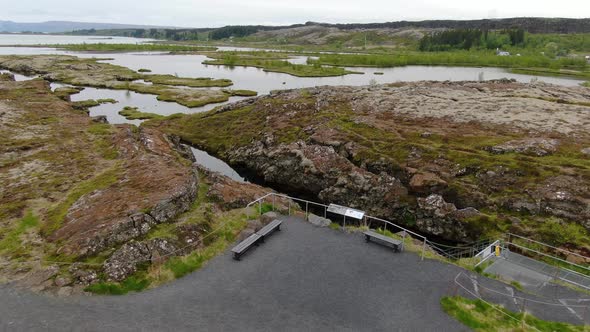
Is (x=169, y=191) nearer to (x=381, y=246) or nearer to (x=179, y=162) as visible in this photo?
(x=179, y=162)

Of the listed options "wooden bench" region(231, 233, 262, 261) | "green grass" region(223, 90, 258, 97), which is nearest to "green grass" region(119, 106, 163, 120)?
"green grass" region(223, 90, 258, 97)

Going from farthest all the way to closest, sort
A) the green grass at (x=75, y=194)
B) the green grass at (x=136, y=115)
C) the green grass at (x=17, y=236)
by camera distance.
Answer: the green grass at (x=136, y=115), the green grass at (x=75, y=194), the green grass at (x=17, y=236)

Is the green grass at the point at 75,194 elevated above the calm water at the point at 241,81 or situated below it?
below

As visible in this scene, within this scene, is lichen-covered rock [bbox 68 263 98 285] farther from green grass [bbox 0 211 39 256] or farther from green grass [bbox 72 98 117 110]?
green grass [bbox 72 98 117 110]

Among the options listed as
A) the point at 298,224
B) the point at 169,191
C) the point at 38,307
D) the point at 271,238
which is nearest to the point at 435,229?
the point at 298,224

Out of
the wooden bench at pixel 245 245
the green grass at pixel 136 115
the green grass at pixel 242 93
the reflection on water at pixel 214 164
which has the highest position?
the green grass at pixel 242 93

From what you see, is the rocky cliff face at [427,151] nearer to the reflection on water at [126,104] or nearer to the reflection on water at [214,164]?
the reflection on water at [214,164]

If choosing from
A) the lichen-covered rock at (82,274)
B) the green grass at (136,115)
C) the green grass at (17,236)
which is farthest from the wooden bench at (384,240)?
the green grass at (136,115)
